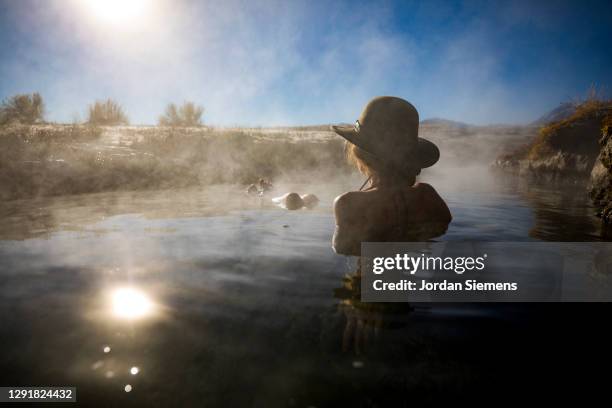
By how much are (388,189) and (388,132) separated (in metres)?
0.44

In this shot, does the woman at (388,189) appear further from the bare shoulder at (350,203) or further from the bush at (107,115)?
the bush at (107,115)

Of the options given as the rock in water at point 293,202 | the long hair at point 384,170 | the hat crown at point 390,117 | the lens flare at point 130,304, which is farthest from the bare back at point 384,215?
the rock in water at point 293,202

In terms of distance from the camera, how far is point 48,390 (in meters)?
1.59

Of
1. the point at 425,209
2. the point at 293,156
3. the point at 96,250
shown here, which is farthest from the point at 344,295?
the point at 293,156

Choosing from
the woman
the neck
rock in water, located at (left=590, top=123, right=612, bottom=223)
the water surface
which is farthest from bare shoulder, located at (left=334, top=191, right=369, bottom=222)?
rock in water, located at (left=590, top=123, right=612, bottom=223)

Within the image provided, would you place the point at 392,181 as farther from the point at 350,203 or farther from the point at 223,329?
the point at 223,329

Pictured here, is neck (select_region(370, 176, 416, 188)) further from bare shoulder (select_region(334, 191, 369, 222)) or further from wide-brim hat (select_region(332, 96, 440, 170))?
bare shoulder (select_region(334, 191, 369, 222))

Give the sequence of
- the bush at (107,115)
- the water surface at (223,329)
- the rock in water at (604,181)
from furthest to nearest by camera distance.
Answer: the bush at (107,115)
the rock in water at (604,181)
the water surface at (223,329)

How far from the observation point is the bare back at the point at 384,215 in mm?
2607

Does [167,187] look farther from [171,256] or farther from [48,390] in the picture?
[48,390]

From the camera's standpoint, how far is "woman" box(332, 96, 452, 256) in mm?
2621

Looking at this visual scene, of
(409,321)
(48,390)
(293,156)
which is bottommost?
(48,390)

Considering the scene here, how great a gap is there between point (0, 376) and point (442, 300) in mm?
2720

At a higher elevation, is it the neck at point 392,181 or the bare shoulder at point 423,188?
the neck at point 392,181
